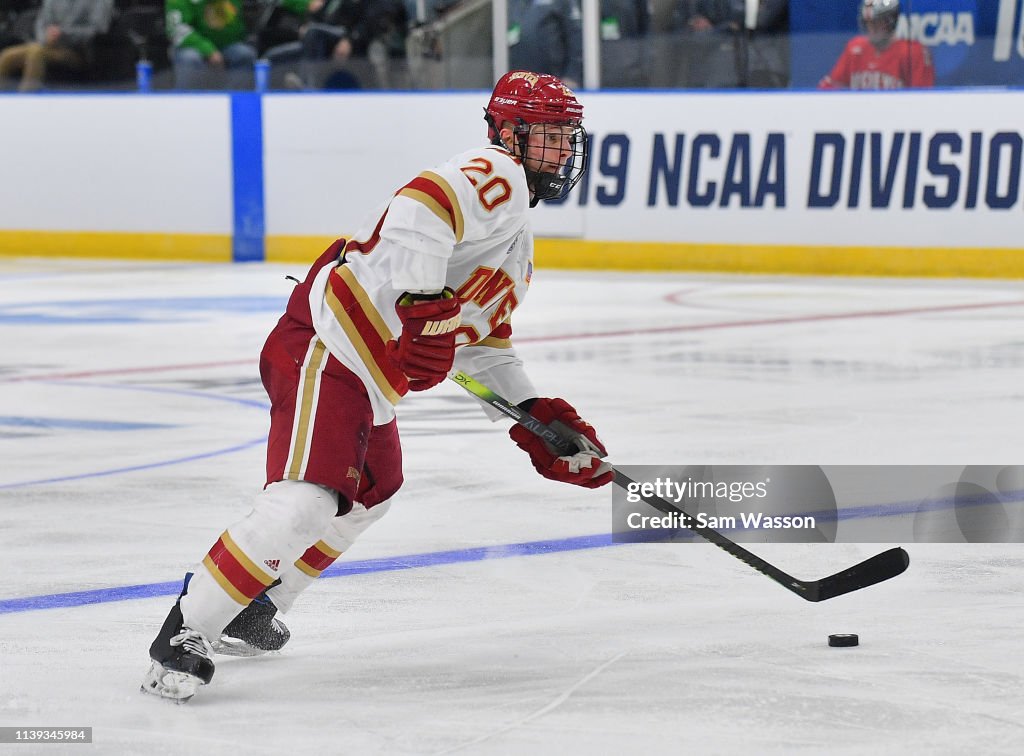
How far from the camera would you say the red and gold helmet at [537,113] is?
3.05m

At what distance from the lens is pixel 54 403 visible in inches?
243

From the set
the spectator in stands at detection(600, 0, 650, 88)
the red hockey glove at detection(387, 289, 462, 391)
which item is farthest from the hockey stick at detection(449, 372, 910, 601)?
the spectator in stands at detection(600, 0, 650, 88)

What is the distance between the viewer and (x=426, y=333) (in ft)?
9.30

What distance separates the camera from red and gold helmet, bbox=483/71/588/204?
3051 mm

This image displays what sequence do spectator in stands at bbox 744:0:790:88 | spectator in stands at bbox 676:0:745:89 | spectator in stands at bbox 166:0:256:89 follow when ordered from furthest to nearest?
spectator in stands at bbox 166:0:256:89 → spectator in stands at bbox 676:0:745:89 → spectator in stands at bbox 744:0:790:88

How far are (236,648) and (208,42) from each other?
9.44 metres

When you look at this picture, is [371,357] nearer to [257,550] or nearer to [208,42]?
[257,550]

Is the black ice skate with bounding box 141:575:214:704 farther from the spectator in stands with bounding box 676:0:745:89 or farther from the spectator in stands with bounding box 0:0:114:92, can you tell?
the spectator in stands with bounding box 0:0:114:92

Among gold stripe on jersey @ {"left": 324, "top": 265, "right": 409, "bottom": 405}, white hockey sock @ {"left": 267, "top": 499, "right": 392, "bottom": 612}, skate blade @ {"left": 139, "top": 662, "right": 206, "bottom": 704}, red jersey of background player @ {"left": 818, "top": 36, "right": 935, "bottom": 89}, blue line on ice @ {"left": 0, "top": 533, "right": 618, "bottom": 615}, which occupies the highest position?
red jersey of background player @ {"left": 818, "top": 36, "right": 935, "bottom": 89}

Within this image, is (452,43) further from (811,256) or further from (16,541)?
(16,541)

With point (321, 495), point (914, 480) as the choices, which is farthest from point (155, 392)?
point (321, 495)

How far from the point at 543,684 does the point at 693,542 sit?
1102 millimetres

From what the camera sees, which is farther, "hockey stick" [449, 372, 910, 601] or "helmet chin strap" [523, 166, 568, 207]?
"hockey stick" [449, 372, 910, 601]

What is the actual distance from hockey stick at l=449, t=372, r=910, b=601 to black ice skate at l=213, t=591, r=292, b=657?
522mm
